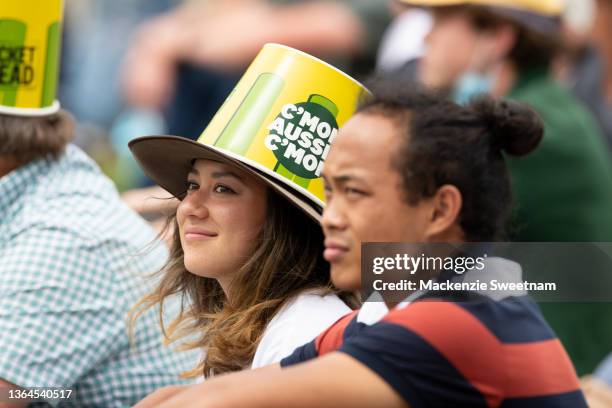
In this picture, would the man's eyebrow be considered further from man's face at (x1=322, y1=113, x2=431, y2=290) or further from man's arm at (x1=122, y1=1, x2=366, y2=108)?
man's arm at (x1=122, y1=1, x2=366, y2=108)

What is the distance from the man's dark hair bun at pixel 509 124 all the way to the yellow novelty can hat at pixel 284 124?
59cm

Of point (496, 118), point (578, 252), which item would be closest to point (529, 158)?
point (578, 252)

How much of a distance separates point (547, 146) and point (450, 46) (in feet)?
2.57

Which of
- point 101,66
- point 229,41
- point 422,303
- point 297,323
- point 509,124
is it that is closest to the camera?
point 422,303

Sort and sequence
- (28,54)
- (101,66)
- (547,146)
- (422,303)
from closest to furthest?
(422,303)
(28,54)
(547,146)
(101,66)

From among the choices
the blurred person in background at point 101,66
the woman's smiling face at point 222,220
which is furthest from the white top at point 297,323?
the blurred person in background at point 101,66

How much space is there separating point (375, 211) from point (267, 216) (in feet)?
3.06

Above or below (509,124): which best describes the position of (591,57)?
above

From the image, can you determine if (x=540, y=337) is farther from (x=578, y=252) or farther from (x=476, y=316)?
(x=578, y=252)

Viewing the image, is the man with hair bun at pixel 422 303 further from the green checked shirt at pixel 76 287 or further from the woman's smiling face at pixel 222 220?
the green checked shirt at pixel 76 287

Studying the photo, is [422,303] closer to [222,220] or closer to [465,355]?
[465,355]

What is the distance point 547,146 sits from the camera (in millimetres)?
4750

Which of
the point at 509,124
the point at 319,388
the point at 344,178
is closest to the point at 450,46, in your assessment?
the point at 509,124

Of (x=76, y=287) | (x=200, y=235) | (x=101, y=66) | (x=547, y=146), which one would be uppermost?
(x=101, y=66)
